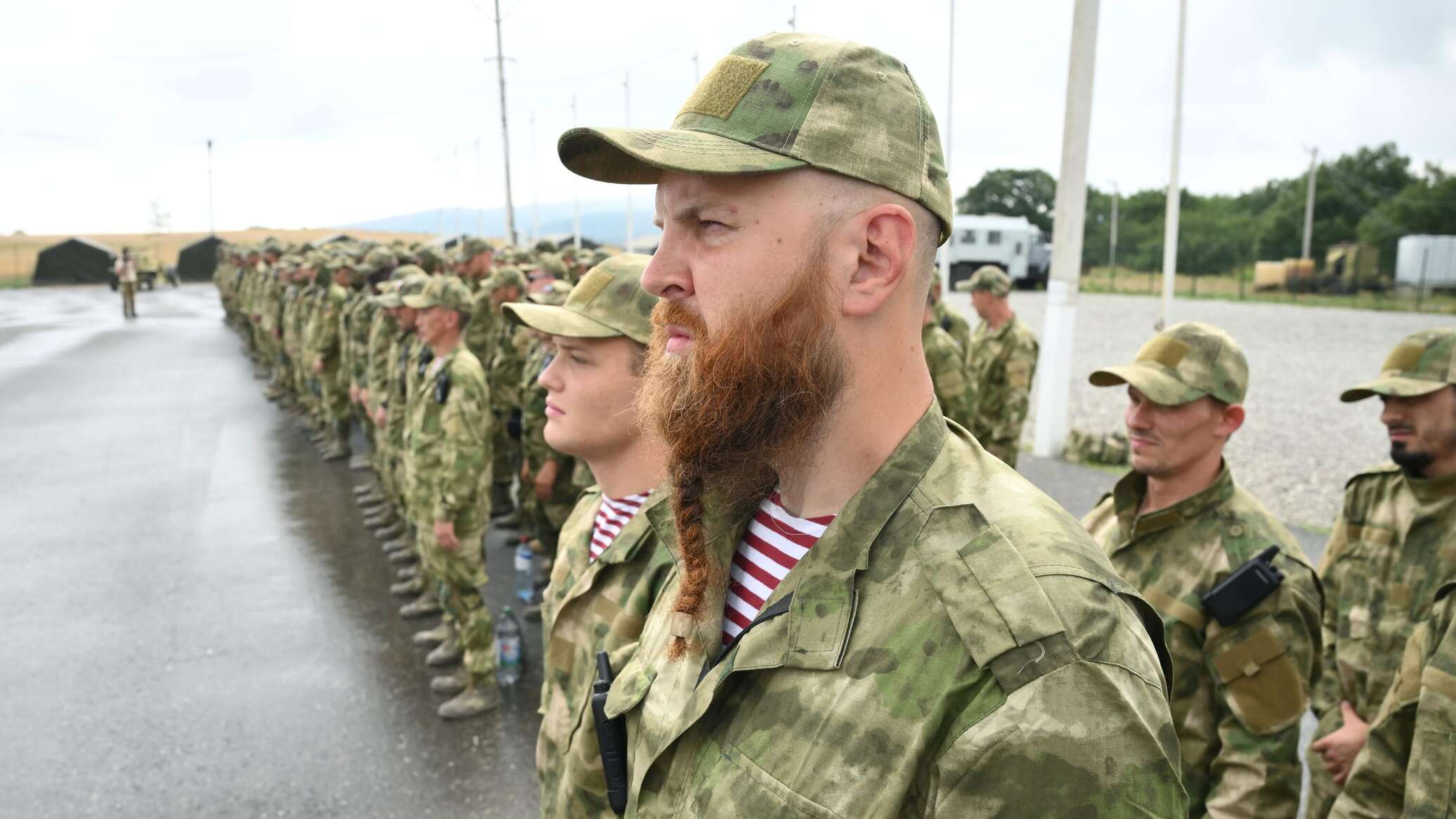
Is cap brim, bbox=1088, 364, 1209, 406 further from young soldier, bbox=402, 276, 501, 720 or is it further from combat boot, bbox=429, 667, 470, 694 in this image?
combat boot, bbox=429, 667, 470, 694

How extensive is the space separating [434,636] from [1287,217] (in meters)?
54.6

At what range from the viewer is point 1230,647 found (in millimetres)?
2924

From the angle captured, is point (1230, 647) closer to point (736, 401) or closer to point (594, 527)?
point (594, 527)

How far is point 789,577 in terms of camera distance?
4.95 feet

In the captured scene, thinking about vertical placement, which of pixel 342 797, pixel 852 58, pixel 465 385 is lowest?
pixel 342 797

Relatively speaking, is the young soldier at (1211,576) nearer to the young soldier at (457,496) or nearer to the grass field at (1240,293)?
the young soldier at (457,496)

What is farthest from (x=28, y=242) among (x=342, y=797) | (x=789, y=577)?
(x=789, y=577)

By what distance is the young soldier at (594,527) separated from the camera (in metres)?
2.43

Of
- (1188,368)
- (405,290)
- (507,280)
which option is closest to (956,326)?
(507,280)

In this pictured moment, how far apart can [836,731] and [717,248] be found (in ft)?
2.36

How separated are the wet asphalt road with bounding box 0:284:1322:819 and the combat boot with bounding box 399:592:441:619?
0.08 m

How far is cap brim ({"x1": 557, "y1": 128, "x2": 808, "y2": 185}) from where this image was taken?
4.48 feet

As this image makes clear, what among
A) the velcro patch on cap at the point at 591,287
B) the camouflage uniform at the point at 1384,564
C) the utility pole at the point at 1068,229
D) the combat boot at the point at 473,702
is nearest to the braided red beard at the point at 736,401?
the velcro patch on cap at the point at 591,287

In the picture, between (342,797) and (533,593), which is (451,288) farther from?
(342,797)
